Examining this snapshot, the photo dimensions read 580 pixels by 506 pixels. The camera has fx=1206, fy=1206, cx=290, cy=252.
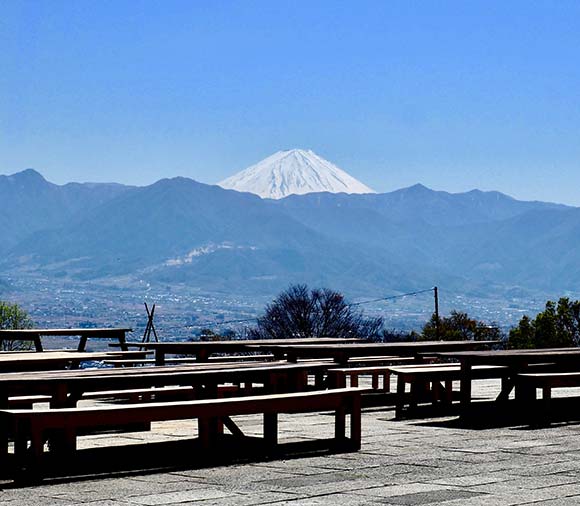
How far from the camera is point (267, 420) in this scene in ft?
28.1

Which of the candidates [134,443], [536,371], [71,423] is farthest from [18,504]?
[536,371]

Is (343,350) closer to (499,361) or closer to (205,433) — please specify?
(499,361)

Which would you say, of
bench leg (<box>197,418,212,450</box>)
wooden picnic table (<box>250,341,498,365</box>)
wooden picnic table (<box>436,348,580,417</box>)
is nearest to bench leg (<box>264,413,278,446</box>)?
bench leg (<box>197,418,212,450</box>)

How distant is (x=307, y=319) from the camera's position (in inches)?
2018

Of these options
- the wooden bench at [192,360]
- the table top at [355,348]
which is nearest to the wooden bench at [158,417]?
the table top at [355,348]

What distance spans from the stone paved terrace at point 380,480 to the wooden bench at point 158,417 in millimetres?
290

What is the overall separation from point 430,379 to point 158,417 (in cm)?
501

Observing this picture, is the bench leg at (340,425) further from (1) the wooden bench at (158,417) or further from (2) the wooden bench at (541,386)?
(2) the wooden bench at (541,386)

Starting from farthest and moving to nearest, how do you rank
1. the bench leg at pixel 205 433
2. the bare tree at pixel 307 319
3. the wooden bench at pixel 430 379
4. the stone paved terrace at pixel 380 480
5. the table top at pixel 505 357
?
the bare tree at pixel 307 319 → the wooden bench at pixel 430 379 → the table top at pixel 505 357 → the bench leg at pixel 205 433 → the stone paved terrace at pixel 380 480

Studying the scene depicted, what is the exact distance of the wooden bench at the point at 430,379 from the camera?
11414 millimetres

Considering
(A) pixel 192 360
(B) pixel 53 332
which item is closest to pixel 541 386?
(A) pixel 192 360

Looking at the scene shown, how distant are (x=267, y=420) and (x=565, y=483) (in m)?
2.41

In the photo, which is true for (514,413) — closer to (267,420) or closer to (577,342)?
(267,420)

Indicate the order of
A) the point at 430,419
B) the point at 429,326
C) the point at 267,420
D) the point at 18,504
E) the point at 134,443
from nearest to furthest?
1. the point at 18,504
2. the point at 267,420
3. the point at 134,443
4. the point at 430,419
5. the point at 429,326
